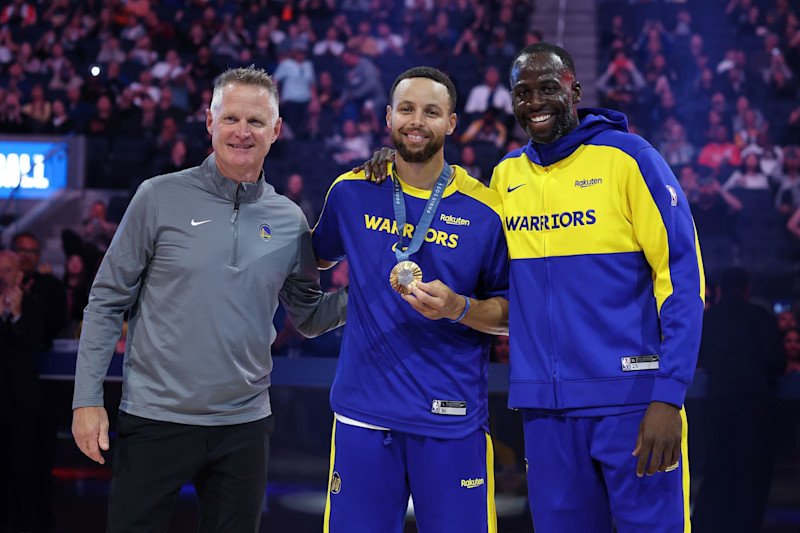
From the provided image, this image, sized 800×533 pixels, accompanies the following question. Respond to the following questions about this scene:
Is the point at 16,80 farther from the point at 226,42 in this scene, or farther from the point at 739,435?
the point at 739,435

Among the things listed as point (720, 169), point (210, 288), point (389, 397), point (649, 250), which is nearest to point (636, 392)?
point (649, 250)

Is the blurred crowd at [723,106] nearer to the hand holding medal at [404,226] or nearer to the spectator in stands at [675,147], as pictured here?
the spectator in stands at [675,147]

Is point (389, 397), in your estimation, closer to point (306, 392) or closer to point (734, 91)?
point (306, 392)

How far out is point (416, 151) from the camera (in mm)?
3014

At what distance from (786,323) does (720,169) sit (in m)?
4.24

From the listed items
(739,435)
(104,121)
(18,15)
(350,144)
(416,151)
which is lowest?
(739,435)

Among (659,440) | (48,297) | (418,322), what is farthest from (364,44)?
(659,440)

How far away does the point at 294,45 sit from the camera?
12867mm

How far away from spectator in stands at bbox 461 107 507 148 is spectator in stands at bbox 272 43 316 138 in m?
2.38

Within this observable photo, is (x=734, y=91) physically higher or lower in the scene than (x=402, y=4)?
lower

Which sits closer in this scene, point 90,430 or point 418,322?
point 90,430

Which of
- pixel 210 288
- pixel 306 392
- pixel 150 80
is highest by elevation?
pixel 150 80

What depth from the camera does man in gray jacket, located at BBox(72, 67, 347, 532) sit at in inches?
114

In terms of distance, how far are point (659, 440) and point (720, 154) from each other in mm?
8942
